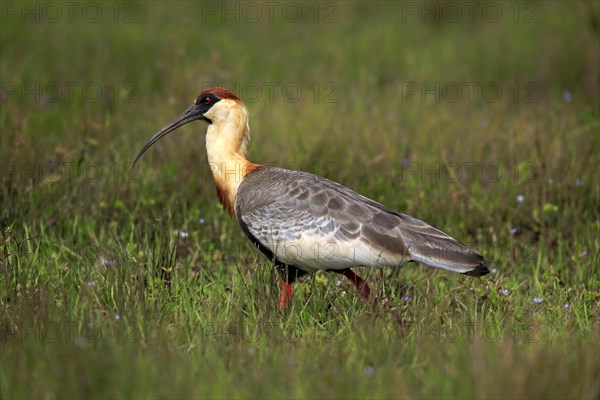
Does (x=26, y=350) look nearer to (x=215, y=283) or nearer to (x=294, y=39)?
(x=215, y=283)

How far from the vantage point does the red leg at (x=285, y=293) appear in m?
5.33

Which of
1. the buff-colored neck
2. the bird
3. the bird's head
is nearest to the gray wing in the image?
the bird

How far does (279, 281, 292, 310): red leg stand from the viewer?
5.33m

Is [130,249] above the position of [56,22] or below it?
below

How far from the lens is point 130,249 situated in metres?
5.55

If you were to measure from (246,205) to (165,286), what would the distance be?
→ 0.72 m

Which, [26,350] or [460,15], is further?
[460,15]

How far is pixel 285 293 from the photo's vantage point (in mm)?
5527

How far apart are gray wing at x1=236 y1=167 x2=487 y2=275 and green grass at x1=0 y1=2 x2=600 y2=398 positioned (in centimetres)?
19

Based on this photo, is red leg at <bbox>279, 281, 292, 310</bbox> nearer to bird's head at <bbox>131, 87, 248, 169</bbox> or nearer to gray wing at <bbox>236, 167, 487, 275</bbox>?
gray wing at <bbox>236, 167, 487, 275</bbox>

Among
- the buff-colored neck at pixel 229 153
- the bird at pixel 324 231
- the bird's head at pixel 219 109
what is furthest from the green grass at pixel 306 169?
the bird's head at pixel 219 109

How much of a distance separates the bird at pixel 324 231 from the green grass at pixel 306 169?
16cm

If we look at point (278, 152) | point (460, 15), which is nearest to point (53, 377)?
point (278, 152)

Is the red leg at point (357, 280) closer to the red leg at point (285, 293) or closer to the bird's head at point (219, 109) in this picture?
the red leg at point (285, 293)
